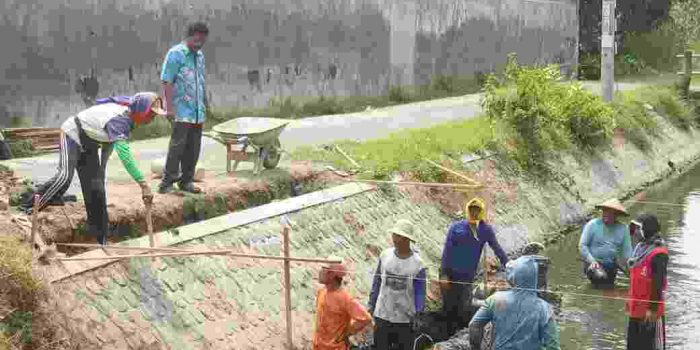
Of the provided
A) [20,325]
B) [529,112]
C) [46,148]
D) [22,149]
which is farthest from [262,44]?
[20,325]

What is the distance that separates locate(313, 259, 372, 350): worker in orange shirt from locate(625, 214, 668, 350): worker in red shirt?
2.53 m

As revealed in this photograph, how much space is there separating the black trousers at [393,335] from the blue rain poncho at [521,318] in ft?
6.79

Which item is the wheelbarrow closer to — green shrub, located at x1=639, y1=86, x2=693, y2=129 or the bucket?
the bucket

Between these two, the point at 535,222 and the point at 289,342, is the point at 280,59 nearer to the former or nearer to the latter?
the point at 535,222

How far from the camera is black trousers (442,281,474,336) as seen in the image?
37.1 ft

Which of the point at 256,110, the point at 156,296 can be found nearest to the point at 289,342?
the point at 156,296

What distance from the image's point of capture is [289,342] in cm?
956

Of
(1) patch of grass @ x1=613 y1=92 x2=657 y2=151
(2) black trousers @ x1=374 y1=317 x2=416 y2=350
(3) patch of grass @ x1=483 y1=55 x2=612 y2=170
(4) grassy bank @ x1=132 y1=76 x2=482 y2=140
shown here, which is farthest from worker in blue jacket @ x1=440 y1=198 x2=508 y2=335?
(1) patch of grass @ x1=613 y1=92 x2=657 y2=151

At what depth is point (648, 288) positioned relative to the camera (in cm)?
918

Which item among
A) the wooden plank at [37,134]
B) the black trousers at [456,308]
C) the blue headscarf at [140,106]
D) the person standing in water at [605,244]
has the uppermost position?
the blue headscarf at [140,106]

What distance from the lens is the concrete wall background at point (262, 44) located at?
614 inches

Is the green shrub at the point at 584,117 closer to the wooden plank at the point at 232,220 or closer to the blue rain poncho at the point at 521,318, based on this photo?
the wooden plank at the point at 232,220

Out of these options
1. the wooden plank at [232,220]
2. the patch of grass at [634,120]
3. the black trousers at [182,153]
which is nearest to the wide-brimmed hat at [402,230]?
the wooden plank at [232,220]

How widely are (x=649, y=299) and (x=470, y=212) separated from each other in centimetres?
234
